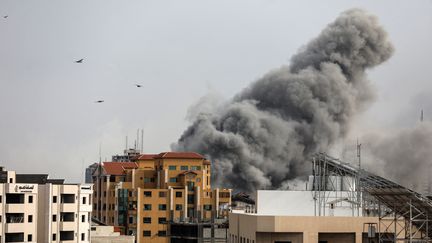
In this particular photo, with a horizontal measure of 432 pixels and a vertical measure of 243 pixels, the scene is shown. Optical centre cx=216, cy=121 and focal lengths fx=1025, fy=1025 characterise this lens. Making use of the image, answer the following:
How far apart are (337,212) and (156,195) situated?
149ft

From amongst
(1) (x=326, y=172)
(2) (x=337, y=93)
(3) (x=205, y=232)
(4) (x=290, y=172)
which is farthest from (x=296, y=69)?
(1) (x=326, y=172)

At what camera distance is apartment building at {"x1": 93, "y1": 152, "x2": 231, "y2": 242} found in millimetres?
117750

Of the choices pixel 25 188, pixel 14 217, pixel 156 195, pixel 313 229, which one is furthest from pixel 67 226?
pixel 156 195

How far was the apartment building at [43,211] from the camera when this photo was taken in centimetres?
7938

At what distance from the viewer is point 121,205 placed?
121375 millimetres

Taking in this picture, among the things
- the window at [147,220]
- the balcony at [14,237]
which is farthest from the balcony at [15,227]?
the window at [147,220]

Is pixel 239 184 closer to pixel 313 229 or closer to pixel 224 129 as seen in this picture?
pixel 224 129

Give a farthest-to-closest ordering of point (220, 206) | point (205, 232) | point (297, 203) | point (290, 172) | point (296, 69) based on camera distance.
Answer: point (296, 69) → point (290, 172) → point (220, 206) → point (205, 232) → point (297, 203)

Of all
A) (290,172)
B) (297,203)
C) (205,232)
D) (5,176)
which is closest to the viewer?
(297,203)

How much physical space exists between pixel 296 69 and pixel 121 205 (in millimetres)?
62974

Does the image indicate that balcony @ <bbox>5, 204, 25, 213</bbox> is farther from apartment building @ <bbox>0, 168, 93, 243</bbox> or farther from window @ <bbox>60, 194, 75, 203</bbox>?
window @ <bbox>60, 194, 75, 203</bbox>

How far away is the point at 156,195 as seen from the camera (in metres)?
119

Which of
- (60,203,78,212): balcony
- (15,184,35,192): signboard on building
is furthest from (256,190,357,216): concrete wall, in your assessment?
Answer: (15,184,35,192): signboard on building

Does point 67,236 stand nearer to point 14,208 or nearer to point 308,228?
point 14,208
